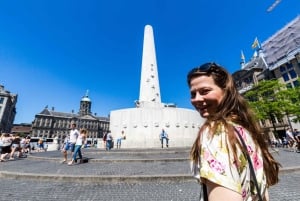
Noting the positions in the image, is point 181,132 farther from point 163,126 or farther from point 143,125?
point 143,125

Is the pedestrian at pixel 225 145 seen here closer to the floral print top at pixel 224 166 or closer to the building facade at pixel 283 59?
the floral print top at pixel 224 166

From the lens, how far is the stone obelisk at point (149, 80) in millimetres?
18844

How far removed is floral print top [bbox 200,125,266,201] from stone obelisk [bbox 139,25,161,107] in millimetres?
17510

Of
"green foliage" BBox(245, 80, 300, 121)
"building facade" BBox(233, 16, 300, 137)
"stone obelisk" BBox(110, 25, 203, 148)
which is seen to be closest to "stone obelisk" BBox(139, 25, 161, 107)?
"stone obelisk" BBox(110, 25, 203, 148)

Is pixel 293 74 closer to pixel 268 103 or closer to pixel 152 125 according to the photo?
pixel 268 103

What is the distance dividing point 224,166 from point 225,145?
0.35ft

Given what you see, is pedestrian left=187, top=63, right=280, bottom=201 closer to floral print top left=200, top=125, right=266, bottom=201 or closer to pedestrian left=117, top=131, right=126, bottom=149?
floral print top left=200, top=125, right=266, bottom=201

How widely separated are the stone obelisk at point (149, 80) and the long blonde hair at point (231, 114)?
56.5ft

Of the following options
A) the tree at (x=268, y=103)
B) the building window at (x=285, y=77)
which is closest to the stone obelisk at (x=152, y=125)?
the tree at (x=268, y=103)

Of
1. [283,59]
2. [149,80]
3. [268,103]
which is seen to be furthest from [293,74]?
[149,80]

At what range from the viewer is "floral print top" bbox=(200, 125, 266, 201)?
79 cm

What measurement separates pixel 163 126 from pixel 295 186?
12.1 meters

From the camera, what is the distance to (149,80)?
19.4m

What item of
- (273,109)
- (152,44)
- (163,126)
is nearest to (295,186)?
(163,126)
